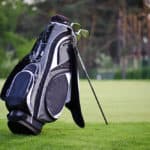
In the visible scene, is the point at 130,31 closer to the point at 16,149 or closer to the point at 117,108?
the point at 117,108

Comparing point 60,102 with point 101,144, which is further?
point 60,102

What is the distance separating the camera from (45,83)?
5.23m

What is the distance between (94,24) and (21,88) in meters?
39.4

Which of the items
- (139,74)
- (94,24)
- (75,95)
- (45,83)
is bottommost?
(94,24)

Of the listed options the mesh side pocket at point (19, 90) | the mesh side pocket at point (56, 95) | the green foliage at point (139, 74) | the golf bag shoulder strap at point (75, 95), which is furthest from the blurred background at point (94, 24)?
the mesh side pocket at point (19, 90)

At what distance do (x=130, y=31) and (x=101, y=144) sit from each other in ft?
131

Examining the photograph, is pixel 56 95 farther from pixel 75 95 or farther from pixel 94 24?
pixel 94 24

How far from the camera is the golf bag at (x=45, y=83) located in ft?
16.5

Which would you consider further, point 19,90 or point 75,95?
point 75,95

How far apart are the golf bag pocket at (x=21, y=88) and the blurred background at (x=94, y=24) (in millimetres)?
33905

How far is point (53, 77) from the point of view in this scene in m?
5.34

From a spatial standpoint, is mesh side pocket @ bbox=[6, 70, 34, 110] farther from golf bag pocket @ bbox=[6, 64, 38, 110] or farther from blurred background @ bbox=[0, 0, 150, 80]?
blurred background @ bbox=[0, 0, 150, 80]

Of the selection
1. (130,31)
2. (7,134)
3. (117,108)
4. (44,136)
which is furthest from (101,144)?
(130,31)

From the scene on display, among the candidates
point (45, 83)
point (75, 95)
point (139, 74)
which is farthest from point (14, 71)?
point (139, 74)
